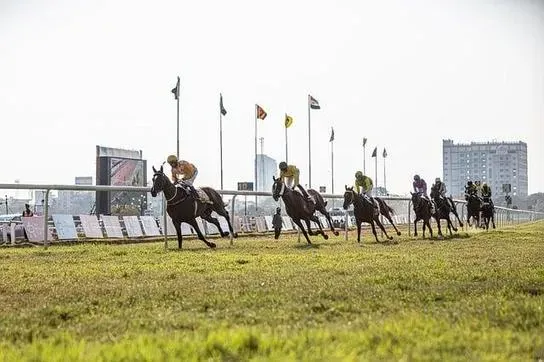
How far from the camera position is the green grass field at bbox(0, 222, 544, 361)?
430 cm

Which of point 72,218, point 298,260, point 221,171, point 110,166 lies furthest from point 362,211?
point 110,166

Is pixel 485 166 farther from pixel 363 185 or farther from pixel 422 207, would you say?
pixel 363 185

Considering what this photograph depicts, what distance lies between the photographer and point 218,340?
449 centimetres

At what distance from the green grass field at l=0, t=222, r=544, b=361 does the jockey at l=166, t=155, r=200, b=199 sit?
27.8 ft

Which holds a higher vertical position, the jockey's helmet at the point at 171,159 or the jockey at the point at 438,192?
the jockey's helmet at the point at 171,159

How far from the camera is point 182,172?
62.1ft

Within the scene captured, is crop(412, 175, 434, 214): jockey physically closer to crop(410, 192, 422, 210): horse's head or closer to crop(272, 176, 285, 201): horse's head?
crop(410, 192, 422, 210): horse's head

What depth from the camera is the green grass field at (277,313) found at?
4297 millimetres

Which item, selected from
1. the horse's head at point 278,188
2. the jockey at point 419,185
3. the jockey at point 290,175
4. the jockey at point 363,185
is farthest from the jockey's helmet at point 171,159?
the jockey at point 419,185

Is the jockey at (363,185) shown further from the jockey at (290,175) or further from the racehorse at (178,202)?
the racehorse at (178,202)

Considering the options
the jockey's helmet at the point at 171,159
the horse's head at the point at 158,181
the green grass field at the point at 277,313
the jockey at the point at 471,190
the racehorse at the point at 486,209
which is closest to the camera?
the green grass field at the point at 277,313

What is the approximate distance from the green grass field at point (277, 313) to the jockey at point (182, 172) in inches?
334

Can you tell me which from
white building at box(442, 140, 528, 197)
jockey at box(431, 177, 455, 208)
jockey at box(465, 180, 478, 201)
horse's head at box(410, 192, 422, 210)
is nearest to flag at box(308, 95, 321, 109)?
jockey at box(465, 180, 478, 201)

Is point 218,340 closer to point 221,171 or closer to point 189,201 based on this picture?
point 189,201
